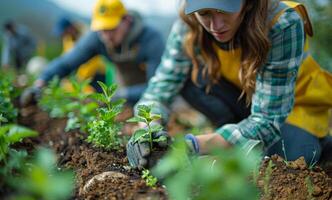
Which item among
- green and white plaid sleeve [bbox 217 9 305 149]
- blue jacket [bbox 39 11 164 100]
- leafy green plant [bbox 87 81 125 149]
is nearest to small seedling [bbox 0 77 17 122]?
leafy green plant [bbox 87 81 125 149]

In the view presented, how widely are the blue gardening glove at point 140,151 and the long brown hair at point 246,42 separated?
63 centimetres

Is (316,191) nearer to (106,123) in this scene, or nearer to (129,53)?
(106,123)

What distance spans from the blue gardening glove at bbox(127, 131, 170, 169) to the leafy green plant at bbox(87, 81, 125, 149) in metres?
0.14

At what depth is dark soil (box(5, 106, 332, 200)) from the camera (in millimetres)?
1744

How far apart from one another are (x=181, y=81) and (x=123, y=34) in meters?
1.52

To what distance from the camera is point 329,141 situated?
2871mm

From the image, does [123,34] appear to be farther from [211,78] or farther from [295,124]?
[295,124]

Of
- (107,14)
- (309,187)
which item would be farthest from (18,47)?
(309,187)

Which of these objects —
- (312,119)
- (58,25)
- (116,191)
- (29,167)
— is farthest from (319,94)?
(58,25)

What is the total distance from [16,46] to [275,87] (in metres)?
7.28

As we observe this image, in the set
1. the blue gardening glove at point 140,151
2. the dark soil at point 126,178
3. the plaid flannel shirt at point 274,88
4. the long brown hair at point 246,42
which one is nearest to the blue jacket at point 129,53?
the long brown hair at point 246,42

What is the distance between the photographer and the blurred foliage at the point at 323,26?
3963mm

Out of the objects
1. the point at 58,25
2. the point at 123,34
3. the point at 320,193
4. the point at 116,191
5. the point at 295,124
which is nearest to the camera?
the point at 116,191

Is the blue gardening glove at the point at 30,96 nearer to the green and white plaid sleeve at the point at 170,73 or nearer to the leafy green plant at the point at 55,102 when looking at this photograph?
the leafy green plant at the point at 55,102
